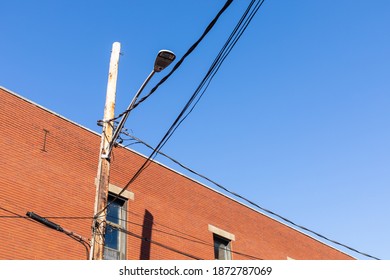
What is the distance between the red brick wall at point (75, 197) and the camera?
13086mm

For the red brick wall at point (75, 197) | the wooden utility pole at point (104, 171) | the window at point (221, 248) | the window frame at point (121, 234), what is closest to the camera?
the wooden utility pole at point (104, 171)

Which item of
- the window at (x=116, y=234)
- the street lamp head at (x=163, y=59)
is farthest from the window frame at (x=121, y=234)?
the street lamp head at (x=163, y=59)

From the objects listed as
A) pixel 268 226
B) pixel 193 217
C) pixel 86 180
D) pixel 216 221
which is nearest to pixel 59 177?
pixel 86 180

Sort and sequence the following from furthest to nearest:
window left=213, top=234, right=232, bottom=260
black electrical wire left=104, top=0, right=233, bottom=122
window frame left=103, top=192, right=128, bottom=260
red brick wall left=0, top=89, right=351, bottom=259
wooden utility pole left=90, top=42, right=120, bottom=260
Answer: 1. window left=213, top=234, right=232, bottom=260
2. window frame left=103, top=192, right=128, bottom=260
3. red brick wall left=0, top=89, right=351, bottom=259
4. wooden utility pole left=90, top=42, right=120, bottom=260
5. black electrical wire left=104, top=0, right=233, bottom=122

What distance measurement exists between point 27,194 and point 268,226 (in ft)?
40.7

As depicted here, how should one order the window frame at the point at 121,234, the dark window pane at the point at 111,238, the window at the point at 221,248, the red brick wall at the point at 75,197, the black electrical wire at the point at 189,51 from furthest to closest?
the window at the point at 221,248 < the dark window pane at the point at 111,238 < the window frame at the point at 121,234 < the red brick wall at the point at 75,197 < the black electrical wire at the point at 189,51

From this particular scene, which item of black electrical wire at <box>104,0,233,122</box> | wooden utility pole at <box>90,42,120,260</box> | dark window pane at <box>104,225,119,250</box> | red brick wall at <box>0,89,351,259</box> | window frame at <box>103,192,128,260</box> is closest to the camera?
black electrical wire at <box>104,0,233,122</box>

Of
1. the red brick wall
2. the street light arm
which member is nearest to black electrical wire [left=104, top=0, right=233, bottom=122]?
the street light arm

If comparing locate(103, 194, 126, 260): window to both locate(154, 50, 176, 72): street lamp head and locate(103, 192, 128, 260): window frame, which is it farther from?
locate(154, 50, 176, 72): street lamp head

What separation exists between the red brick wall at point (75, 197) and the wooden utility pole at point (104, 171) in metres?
2.71

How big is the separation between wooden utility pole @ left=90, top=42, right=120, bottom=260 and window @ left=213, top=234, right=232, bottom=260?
9.81 m

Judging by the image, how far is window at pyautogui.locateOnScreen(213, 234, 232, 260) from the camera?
1906 cm

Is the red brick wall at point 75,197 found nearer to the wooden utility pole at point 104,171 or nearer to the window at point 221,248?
the window at point 221,248
